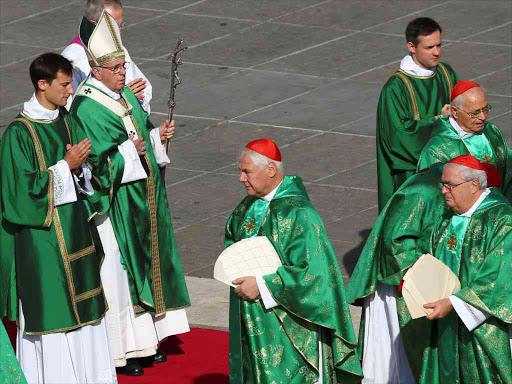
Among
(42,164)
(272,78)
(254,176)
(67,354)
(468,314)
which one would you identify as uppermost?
(42,164)

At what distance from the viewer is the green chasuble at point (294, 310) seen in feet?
25.2

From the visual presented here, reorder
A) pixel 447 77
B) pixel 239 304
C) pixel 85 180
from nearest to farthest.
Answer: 1. pixel 239 304
2. pixel 85 180
3. pixel 447 77

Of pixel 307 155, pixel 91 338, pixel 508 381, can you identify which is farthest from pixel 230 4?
pixel 508 381

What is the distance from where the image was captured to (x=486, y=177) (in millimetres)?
7660

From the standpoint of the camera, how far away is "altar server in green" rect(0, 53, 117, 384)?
8336 millimetres

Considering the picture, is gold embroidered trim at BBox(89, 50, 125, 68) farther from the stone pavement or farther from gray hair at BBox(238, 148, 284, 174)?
the stone pavement

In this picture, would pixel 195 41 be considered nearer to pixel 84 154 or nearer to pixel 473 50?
pixel 473 50

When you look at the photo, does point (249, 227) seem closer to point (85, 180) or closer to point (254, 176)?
point (254, 176)

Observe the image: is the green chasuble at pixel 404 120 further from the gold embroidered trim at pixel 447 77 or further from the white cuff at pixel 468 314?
the white cuff at pixel 468 314

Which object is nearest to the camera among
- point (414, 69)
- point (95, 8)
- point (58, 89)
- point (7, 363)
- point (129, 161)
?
point (7, 363)

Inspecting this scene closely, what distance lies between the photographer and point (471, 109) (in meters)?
8.85

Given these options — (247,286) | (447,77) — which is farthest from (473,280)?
(447,77)

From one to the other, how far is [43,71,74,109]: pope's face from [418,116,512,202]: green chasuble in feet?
6.89

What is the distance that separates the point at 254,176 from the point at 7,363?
61.6 inches
